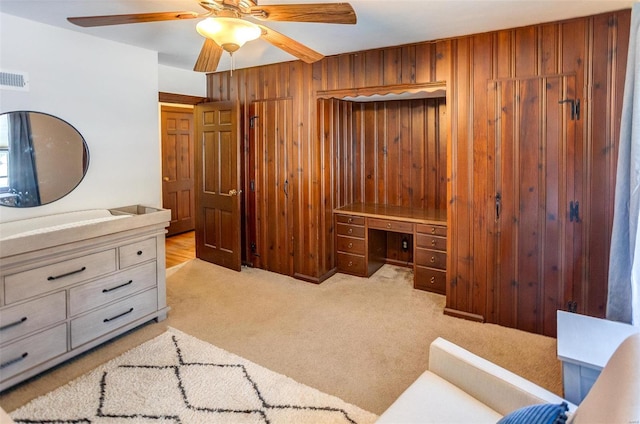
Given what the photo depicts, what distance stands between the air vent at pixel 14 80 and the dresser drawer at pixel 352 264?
318 cm

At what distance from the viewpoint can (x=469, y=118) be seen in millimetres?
3205

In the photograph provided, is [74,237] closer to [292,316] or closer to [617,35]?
[292,316]

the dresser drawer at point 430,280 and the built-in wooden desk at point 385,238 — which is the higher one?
the built-in wooden desk at point 385,238

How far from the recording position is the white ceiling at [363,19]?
8.27 feet

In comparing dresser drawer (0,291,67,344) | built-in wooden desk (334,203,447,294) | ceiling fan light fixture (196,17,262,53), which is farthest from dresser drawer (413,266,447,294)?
dresser drawer (0,291,67,344)

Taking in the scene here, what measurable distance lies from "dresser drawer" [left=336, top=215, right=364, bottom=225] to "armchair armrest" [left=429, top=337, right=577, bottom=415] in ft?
8.47

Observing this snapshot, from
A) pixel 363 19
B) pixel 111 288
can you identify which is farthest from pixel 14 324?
pixel 363 19

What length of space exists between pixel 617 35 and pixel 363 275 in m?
2.96

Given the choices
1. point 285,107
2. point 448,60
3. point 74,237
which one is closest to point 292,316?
point 74,237

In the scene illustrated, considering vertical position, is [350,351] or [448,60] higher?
[448,60]

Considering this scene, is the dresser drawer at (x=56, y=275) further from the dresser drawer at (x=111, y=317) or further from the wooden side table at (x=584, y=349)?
the wooden side table at (x=584, y=349)

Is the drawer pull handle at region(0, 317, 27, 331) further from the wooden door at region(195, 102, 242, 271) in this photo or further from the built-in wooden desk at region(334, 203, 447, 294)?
the built-in wooden desk at region(334, 203, 447, 294)

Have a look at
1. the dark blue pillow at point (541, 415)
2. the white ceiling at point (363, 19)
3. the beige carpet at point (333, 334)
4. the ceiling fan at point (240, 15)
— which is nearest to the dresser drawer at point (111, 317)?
the beige carpet at point (333, 334)

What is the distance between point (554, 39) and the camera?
112 inches
